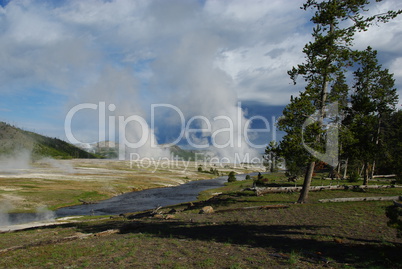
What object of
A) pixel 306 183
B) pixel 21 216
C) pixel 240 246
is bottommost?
pixel 21 216

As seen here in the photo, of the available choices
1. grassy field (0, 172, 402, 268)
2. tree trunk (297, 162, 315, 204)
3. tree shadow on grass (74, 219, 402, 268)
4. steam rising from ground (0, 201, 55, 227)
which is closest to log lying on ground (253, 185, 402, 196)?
tree trunk (297, 162, 315, 204)

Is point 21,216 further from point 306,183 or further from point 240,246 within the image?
point 306,183

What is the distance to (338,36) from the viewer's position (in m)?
24.8

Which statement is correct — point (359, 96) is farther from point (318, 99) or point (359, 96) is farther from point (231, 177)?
point (231, 177)

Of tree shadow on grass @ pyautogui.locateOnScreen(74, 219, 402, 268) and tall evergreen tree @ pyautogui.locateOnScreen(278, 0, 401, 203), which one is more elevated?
tall evergreen tree @ pyautogui.locateOnScreen(278, 0, 401, 203)

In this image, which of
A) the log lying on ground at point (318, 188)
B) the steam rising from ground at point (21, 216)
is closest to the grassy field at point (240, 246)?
the log lying on ground at point (318, 188)

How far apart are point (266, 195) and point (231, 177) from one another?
65.6 meters

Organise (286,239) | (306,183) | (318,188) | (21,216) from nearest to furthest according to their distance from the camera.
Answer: (286,239)
(306,183)
(318,188)
(21,216)

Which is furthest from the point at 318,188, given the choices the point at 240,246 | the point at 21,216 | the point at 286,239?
the point at 21,216

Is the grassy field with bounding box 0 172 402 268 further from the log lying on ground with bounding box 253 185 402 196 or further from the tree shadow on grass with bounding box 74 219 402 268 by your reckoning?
the log lying on ground with bounding box 253 185 402 196

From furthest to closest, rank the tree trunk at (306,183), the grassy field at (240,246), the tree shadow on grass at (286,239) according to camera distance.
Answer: the tree trunk at (306,183), the grassy field at (240,246), the tree shadow on grass at (286,239)

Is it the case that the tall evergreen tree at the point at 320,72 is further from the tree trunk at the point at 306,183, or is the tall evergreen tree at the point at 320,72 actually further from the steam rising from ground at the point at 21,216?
the steam rising from ground at the point at 21,216

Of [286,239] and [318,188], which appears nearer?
[286,239]

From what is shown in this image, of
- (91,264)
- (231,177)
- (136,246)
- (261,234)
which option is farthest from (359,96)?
(231,177)
